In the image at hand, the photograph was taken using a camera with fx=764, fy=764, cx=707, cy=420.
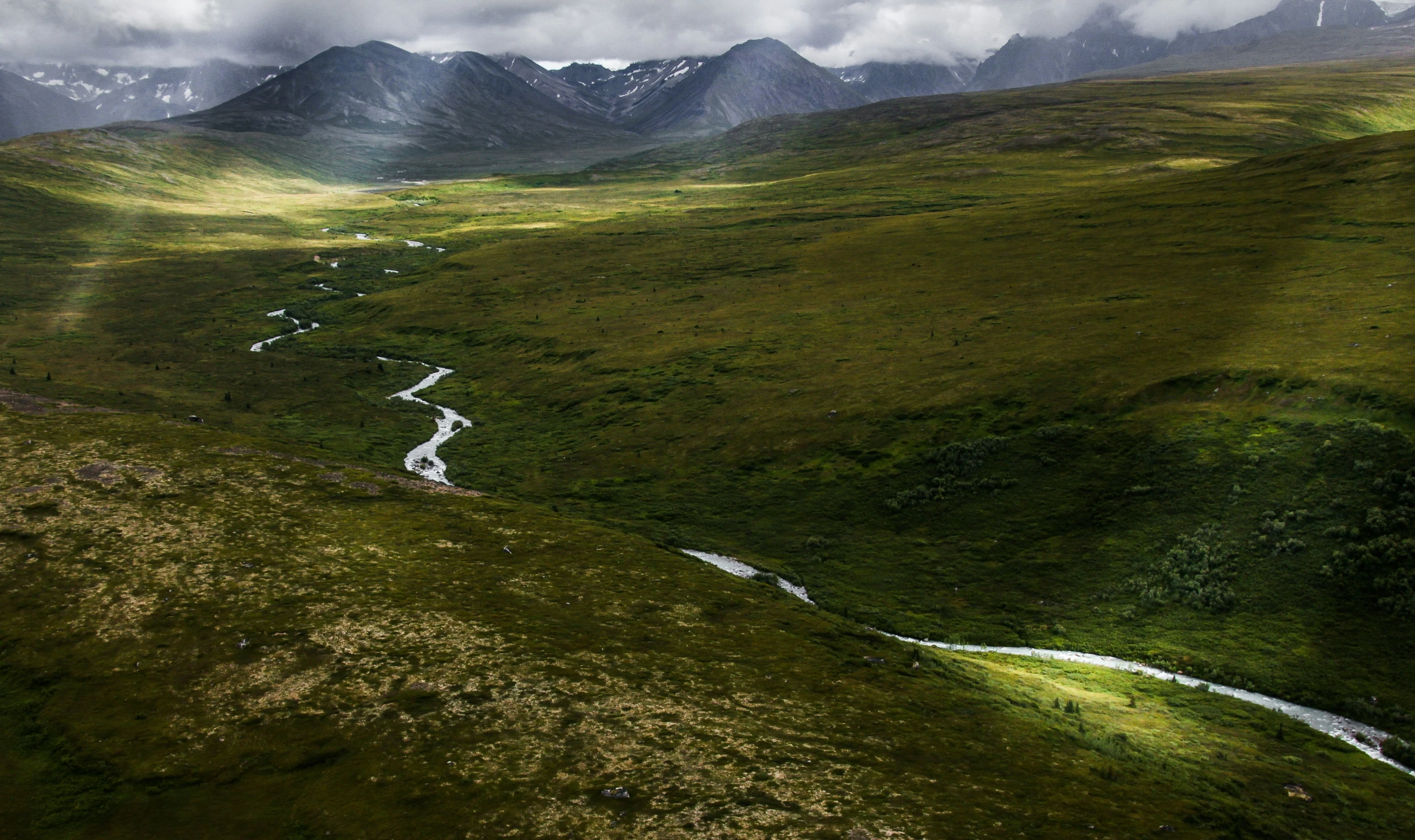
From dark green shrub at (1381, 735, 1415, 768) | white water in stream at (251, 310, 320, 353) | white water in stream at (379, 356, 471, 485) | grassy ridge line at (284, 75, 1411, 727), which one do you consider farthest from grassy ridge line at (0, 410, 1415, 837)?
white water in stream at (251, 310, 320, 353)

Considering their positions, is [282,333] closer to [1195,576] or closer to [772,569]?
[772,569]

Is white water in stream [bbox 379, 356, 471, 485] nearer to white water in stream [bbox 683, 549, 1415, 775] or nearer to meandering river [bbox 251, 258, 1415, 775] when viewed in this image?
meandering river [bbox 251, 258, 1415, 775]

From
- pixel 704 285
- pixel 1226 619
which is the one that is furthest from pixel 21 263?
pixel 1226 619

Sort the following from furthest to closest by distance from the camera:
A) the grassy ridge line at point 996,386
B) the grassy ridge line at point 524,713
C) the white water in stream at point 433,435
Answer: the white water in stream at point 433,435 → the grassy ridge line at point 996,386 → the grassy ridge line at point 524,713

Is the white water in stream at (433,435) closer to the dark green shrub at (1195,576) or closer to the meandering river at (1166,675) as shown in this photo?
the meandering river at (1166,675)

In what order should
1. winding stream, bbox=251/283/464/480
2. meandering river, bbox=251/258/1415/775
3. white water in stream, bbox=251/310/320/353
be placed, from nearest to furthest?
meandering river, bbox=251/258/1415/775 → winding stream, bbox=251/283/464/480 → white water in stream, bbox=251/310/320/353

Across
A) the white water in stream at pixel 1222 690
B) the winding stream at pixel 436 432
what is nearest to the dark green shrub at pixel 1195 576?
the white water in stream at pixel 1222 690
